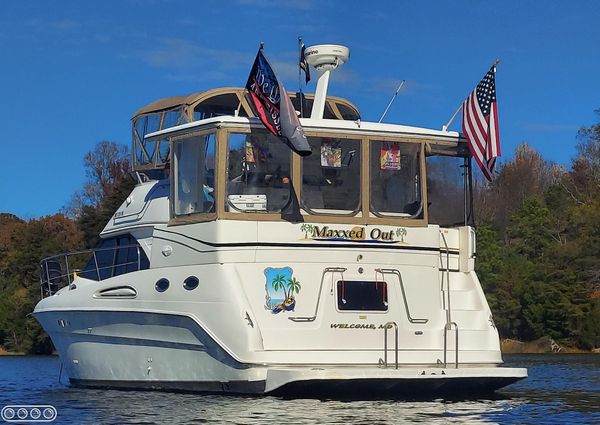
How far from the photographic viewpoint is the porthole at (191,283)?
51.4 feet

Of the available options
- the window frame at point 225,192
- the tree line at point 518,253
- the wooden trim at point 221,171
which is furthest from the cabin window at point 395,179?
the tree line at point 518,253

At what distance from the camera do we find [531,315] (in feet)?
172

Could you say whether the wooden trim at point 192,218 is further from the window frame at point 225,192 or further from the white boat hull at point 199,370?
the white boat hull at point 199,370

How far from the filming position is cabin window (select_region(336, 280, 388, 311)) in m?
15.9

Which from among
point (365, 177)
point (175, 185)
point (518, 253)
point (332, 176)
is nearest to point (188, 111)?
point (175, 185)

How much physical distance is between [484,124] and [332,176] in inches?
105

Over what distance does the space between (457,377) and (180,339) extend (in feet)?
13.6

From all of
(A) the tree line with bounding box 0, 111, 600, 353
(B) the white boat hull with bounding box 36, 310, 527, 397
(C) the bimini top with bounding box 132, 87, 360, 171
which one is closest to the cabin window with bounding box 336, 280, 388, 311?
(B) the white boat hull with bounding box 36, 310, 527, 397

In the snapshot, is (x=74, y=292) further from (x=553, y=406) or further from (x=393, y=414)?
(x=553, y=406)

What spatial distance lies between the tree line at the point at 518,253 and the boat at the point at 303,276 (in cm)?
2711

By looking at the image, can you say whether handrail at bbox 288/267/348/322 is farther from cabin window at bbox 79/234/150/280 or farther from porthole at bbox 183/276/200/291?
cabin window at bbox 79/234/150/280

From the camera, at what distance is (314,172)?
16.2 meters

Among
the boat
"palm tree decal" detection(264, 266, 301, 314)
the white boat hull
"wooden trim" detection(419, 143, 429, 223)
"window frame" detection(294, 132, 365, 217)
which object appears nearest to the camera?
the white boat hull

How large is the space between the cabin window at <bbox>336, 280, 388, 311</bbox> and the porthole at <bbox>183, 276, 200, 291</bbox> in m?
2.12
